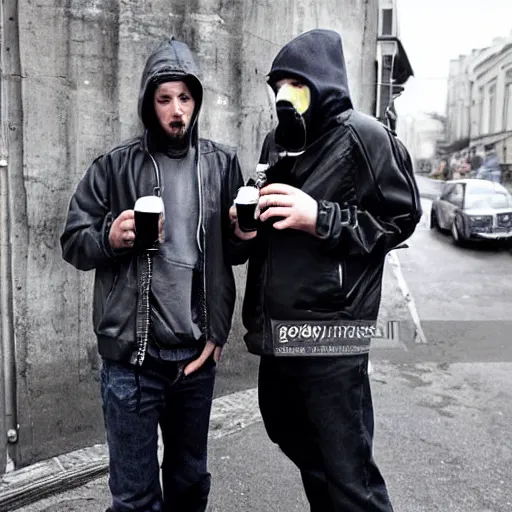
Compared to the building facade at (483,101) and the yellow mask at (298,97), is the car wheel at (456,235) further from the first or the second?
the yellow mask at (298,97)

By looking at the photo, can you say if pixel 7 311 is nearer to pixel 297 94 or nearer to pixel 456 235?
pixel 297 94

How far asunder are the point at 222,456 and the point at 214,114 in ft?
7.38

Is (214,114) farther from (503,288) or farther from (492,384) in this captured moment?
(503,288)

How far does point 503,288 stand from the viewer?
34.3 ft

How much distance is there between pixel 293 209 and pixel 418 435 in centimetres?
280

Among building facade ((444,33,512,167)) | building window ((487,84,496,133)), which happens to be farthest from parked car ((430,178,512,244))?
building window ((487,84,496,133))

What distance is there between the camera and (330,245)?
214cm

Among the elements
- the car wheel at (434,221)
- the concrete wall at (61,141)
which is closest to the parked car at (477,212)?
the car wheel at (434,221)

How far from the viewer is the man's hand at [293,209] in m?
2.10

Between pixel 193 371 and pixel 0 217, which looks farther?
pixel 0 217

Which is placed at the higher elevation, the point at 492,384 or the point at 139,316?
the point at 139,316

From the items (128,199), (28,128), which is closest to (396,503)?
(128,199)

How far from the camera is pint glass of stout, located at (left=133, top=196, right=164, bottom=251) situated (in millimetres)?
2076

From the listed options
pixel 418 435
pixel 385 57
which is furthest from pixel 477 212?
pixel 418 435
